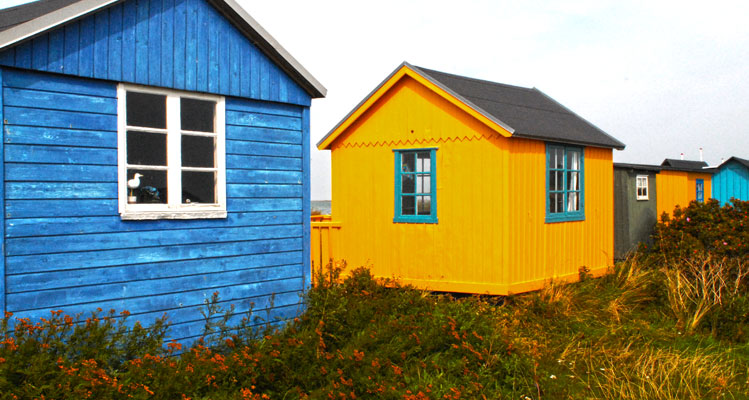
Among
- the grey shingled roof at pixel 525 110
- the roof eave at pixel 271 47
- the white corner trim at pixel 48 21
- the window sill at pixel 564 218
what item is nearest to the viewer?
the white corner trim at pixel 48 21

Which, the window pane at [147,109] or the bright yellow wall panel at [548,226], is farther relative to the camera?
the bright yellow wall panel at [548,226]

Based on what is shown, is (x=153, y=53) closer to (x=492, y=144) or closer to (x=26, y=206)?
(x=26, y=206)

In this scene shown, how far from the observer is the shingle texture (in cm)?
716

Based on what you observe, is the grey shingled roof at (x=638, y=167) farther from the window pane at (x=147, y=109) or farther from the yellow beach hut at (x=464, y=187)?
the window pane at (x=147, y=109)

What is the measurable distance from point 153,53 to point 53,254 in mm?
2340

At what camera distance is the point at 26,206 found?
648 cm

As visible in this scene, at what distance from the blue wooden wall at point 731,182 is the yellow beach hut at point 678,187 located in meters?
4.73

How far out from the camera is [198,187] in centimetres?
792

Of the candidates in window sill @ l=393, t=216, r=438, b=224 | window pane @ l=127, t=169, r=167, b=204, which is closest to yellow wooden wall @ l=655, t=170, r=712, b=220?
window sill @ l=393, t=216, r=438, b=224

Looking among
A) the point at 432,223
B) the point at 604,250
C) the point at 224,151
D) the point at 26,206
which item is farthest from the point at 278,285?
the point at 604,250

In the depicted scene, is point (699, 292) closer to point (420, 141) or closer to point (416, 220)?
point (416, 220)

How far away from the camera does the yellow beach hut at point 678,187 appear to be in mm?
16641

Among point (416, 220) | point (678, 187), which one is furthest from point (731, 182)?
point (416, 220)

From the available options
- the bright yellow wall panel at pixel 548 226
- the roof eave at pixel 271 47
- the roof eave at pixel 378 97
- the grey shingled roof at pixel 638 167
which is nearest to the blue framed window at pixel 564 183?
the bright yellow wall panel at pixel 548 226
